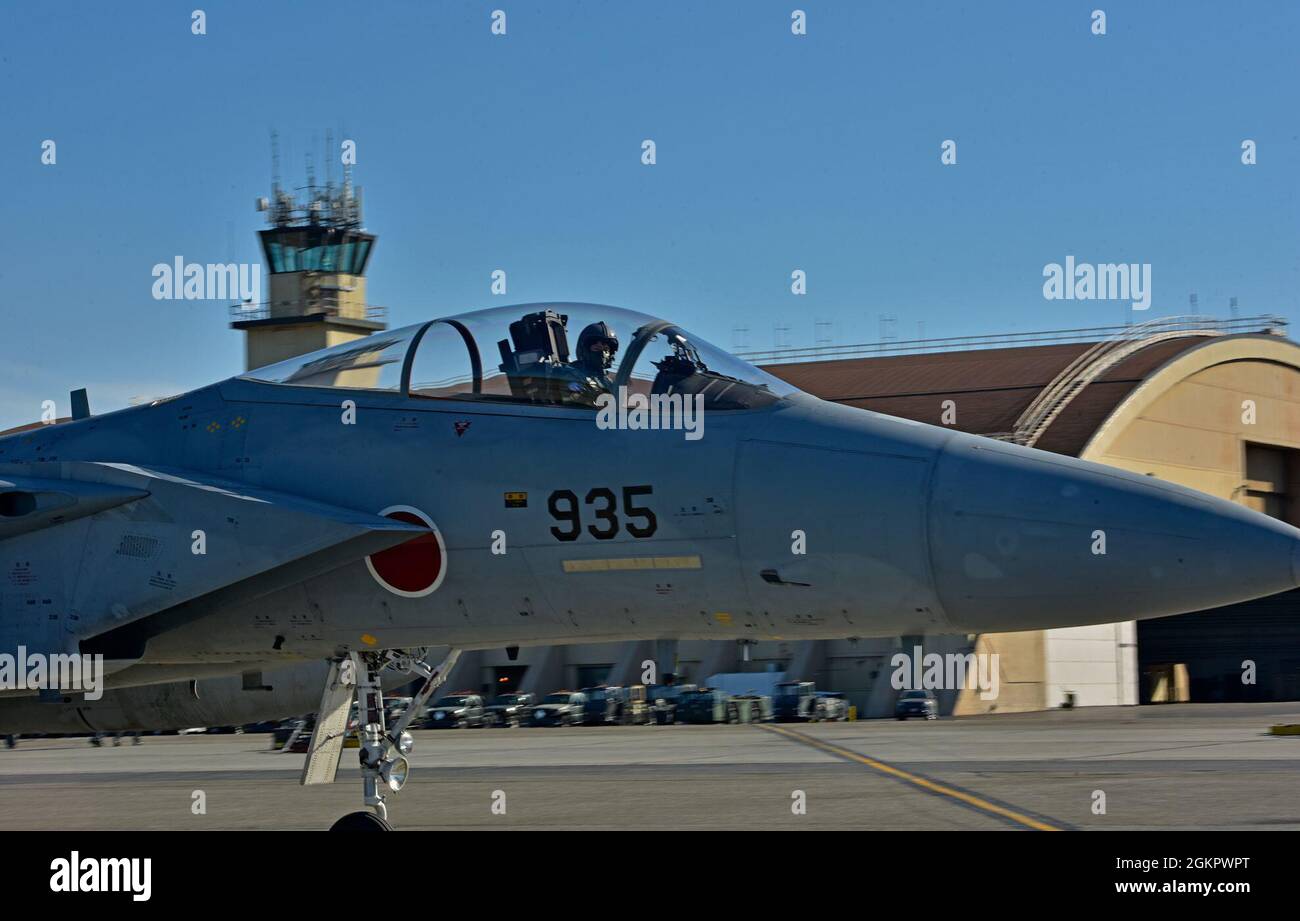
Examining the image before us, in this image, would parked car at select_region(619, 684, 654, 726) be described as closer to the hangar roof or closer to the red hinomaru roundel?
the hangar roof

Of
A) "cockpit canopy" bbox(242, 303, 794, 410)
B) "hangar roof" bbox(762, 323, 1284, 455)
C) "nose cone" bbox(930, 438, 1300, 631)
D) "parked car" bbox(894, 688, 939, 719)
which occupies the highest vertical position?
"hangar roof" bbox(762, 323, 1284, 455)

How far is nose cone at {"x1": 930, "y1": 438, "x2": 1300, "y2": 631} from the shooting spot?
24.9 feet

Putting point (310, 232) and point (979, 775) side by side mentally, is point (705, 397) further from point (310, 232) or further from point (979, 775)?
point (310, 232)

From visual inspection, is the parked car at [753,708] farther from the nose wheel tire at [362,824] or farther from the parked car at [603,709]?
the nose wheel tire at [362,824]

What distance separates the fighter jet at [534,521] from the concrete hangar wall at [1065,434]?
4530cm

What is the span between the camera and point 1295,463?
67.1 meters

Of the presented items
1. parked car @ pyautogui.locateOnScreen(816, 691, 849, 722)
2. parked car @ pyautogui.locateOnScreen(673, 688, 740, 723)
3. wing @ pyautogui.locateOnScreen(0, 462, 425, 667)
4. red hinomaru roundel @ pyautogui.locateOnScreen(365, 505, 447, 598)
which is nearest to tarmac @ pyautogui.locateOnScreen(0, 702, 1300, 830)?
red hinomaru roundel @ pyautogui.locateOnScreen(365, 505, 447, 598)

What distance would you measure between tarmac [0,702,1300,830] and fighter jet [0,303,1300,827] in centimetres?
425

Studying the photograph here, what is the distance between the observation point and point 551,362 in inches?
379

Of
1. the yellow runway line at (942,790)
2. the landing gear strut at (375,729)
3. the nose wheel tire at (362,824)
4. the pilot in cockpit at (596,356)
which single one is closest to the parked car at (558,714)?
the yellow runway line at (942,790)

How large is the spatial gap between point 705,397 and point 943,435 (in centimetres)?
143

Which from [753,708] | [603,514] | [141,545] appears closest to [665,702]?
[753,708]

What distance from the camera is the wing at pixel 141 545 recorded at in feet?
31.5

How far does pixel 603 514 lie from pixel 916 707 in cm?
4801
